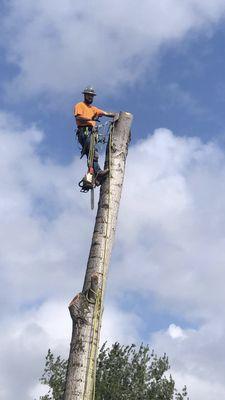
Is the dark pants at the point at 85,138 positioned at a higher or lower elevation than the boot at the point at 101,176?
higher

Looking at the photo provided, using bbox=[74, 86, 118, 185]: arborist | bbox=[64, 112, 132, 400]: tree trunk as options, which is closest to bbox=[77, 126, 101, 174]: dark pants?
bbox=[74, 86, 118, 185]: arborist

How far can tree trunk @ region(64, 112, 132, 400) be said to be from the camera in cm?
604

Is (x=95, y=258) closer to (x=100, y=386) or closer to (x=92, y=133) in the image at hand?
(x=92, y=133)

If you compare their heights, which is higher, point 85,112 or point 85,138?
point 85,112

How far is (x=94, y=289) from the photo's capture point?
21.4ft

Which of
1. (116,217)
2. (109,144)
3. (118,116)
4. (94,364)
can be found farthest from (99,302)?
(118,116)

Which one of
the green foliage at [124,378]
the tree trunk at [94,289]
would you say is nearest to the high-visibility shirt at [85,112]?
the tree trunk at [94,289]

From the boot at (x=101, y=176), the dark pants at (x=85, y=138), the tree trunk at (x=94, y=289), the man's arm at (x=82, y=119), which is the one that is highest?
the man's arm at (x=82, y=119)

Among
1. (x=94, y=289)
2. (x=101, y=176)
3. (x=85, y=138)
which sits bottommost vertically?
(x=94, y=289)

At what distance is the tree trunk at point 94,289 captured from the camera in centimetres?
604

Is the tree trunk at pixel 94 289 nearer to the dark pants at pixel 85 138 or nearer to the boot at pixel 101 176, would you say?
the boot at pixel 101 176

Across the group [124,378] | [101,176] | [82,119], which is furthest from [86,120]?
[124,378]

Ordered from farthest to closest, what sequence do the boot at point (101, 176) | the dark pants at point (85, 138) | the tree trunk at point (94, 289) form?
the dark pants at point (85, 138) → the boot at point (101, 176) → the tree trunk at point (94, 289)

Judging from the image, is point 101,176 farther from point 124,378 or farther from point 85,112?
point 124,378
